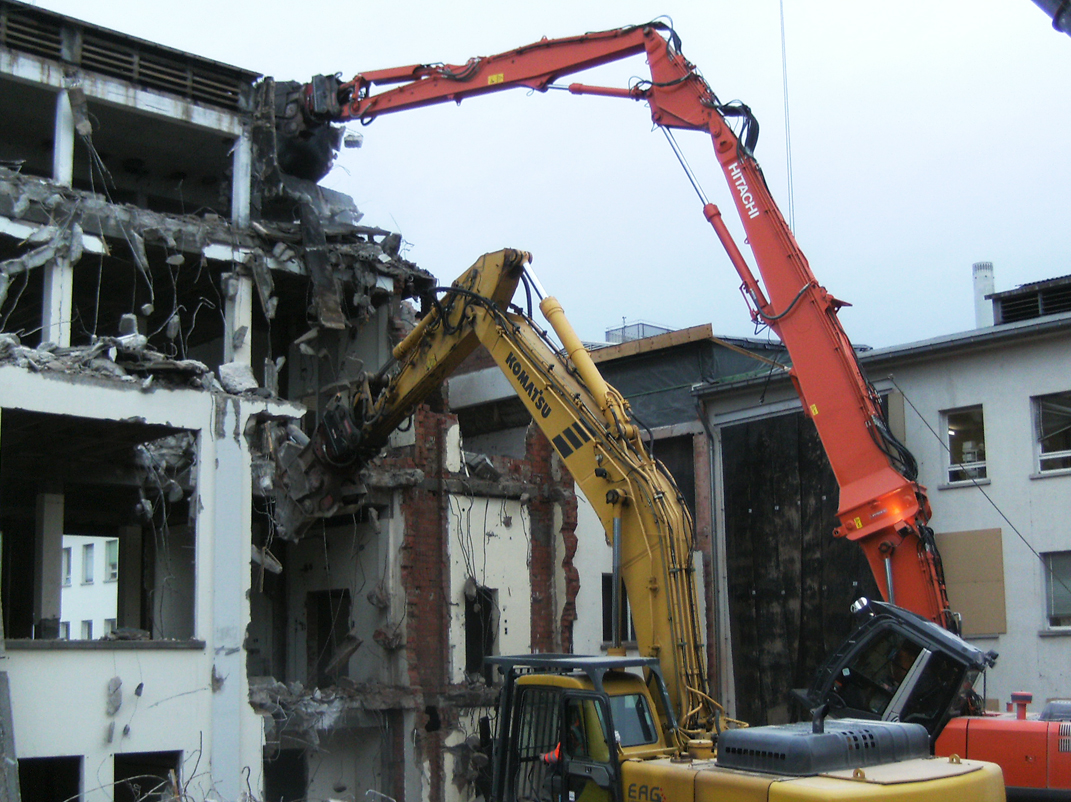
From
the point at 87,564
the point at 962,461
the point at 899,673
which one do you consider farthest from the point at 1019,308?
the point at 87,564

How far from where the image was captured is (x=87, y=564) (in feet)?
150

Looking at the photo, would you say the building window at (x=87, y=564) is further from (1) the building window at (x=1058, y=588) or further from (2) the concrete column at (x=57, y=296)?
(1) the building window at (x=1058, y=588)

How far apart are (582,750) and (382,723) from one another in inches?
400

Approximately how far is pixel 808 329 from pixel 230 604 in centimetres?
761

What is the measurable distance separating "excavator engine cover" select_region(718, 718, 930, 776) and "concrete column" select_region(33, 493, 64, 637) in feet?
40.3

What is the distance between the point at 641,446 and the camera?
38.9 feet

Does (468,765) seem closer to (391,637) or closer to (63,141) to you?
(391,637)

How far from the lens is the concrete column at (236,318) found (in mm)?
21281

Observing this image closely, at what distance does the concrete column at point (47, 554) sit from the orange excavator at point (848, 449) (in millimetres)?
9401

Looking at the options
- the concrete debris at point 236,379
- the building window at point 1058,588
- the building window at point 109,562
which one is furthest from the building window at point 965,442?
the building window at point 109,562

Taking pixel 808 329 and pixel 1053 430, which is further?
pixel 1053 430

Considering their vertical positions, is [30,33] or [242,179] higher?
[30,33]

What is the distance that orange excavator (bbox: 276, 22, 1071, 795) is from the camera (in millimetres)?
10820

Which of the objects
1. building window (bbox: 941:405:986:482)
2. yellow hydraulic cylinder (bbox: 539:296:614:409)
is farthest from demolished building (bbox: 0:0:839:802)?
building window (bbox: 941:405:986:482)
